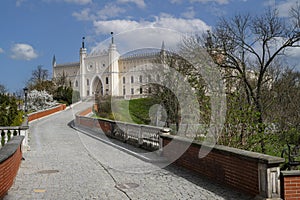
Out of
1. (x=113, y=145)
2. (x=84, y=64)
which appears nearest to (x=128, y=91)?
(x=84, y=64)

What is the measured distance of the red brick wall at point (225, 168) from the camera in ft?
21.7

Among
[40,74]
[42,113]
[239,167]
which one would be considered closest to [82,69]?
[40,74]

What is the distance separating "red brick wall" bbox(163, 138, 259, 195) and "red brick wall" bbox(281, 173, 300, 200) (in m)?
0.50

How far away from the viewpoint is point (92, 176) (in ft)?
29.7

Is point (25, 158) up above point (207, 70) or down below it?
below

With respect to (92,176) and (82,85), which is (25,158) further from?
(82,85)

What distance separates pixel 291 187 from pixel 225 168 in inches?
66.6

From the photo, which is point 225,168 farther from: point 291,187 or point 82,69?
point 82,69

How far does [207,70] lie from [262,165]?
574 centimetres

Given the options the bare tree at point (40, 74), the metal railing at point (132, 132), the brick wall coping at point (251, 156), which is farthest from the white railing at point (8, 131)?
the bare tree at point (40, 74)

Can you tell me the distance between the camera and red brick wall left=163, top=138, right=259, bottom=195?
6.62m

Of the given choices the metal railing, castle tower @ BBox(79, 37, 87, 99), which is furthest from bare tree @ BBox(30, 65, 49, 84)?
the metal railing

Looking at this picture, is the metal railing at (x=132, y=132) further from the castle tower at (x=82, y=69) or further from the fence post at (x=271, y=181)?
the castle tower at (x=82, y=69)

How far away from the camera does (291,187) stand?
20.1 ft
